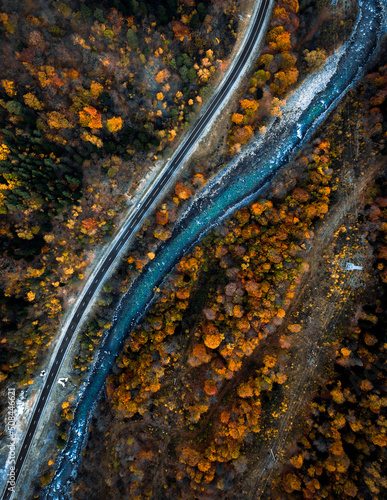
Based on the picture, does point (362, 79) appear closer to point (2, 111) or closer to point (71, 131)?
point (71, 131)

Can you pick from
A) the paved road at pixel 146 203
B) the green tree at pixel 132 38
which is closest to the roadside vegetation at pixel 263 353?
the paved road at pixel 146 203

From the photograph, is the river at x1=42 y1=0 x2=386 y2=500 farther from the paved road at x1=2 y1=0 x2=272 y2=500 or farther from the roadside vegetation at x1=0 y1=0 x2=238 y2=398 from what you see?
the roadside vegetation at x1=0 y1=0 x2=238 y2=398

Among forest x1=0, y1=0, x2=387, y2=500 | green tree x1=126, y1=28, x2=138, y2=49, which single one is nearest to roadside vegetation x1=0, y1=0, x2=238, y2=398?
green tree x1=126, y1=28, x2=138, y2=49

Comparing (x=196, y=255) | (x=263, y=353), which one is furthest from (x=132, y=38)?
(x=263, y=353)

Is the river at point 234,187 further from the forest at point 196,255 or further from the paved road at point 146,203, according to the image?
the paved road at point 146,203

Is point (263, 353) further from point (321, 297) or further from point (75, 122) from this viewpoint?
point (75, 122)

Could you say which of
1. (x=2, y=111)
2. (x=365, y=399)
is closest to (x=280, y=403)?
(x=365, y=399)
